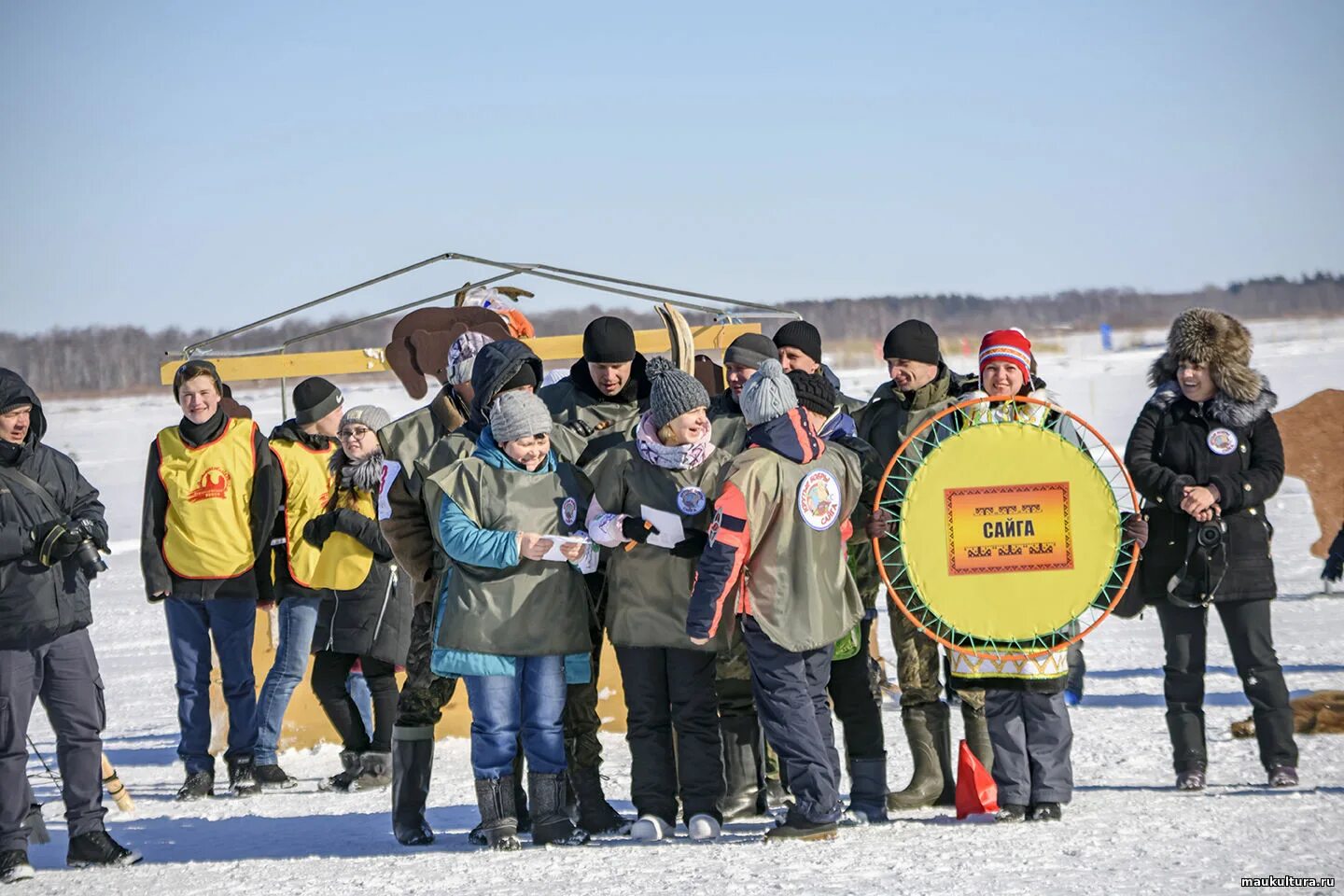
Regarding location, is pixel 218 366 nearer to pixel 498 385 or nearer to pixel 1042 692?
pixel 498 385

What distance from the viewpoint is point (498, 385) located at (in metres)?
5.41

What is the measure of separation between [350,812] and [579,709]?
1.38 metres

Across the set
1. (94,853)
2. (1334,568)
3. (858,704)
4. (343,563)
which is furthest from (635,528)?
(1334,568)

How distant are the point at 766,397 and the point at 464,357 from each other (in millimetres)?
1391

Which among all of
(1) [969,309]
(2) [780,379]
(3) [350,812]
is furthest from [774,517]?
(1) [969,309]

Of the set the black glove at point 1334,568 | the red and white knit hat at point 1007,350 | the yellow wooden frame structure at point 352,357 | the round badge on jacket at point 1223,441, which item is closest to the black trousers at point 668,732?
the red and white knit hat at point 1007,350

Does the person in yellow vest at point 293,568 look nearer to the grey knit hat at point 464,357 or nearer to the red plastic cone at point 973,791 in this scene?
the grey knit hat at point 464,357

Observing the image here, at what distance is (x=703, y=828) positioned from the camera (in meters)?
5.24

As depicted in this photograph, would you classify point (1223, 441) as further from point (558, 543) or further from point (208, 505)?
point (208, 505)

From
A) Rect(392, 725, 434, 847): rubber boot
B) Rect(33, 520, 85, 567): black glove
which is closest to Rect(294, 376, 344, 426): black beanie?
Rect(33, 520, 85, 567): black glove

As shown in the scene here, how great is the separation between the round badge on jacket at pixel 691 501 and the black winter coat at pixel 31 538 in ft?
6.82

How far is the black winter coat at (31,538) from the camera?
529 cm

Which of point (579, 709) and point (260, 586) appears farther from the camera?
point (260, 586)

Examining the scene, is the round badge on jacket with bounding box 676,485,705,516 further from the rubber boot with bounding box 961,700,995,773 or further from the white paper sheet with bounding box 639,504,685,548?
the rubber boot with bounding box 961,700,995,773
